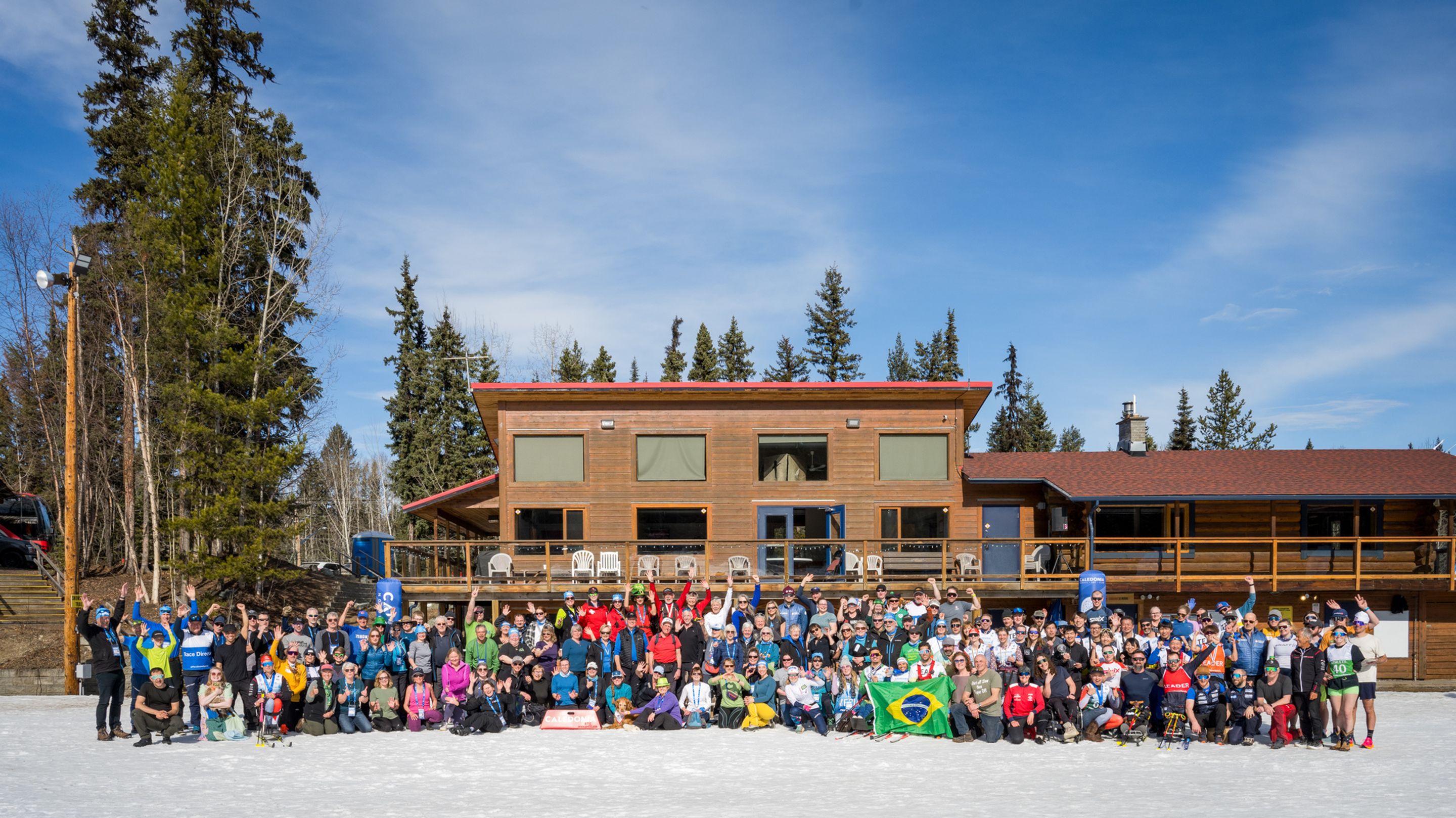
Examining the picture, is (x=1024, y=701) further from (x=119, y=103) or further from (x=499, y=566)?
(x=119, y=103)

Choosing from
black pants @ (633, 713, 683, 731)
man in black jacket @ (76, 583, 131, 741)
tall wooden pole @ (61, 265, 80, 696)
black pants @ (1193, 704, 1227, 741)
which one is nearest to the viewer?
man in black jacket @ (76, 583, 131, 741)

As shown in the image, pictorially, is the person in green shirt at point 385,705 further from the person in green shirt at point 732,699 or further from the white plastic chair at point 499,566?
the white plastic chair at point 499,566

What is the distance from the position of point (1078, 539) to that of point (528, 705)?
12894mm

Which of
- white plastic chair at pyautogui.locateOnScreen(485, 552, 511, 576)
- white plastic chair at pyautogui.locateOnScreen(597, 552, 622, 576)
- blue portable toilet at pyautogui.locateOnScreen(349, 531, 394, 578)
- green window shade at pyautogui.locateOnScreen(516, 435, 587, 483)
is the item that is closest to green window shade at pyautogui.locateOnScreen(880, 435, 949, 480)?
white plastic chair at pyautogui.locateOnScreen(597, 552, 622, 576)

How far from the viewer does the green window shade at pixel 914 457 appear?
22.4 meters

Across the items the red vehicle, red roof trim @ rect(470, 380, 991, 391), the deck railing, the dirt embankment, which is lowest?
the dirt embankment

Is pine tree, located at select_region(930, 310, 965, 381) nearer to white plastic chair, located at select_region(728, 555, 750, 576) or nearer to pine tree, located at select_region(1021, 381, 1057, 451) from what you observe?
pine tree, located at select_region(1021, 381, 1057, 451)

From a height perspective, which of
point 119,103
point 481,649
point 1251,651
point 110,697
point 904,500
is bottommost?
point 110,697

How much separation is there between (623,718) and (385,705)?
3.35 m

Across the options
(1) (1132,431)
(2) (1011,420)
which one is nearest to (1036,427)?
(2) (1011,420)

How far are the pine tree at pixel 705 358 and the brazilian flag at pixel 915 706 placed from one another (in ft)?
141

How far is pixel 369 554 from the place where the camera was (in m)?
32.9

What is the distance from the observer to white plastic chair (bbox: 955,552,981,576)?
64.0 feet

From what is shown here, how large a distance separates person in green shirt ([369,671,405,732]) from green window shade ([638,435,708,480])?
9.84m
